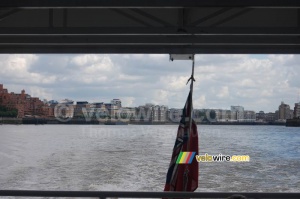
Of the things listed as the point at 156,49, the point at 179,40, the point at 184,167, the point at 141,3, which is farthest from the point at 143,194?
the point at 156,49

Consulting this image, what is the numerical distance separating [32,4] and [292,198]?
2.83 metres

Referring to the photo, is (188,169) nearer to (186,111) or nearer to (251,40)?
(186,111)

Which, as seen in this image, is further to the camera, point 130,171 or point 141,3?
point 130,171

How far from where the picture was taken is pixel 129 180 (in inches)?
1294

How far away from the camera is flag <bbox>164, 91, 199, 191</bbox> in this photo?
5715mm

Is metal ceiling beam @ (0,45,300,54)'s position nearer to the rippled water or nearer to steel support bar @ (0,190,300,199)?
steel support bar @ (0,190,300,199)

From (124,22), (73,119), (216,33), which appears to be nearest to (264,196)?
(216,33)

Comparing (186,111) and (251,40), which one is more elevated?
(251,40)

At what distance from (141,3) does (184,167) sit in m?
2.40

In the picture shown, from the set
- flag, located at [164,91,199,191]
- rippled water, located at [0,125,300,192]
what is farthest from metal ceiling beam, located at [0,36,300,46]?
rippled water, located at [0,125,300,192]

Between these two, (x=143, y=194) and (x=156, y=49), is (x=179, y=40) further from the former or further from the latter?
(x=143, y=194)

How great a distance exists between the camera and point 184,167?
5.70m

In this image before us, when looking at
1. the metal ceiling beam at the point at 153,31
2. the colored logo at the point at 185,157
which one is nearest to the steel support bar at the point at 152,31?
the metal ceiling beam at the point at 153,31

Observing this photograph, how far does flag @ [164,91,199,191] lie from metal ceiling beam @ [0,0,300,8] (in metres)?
2.25
